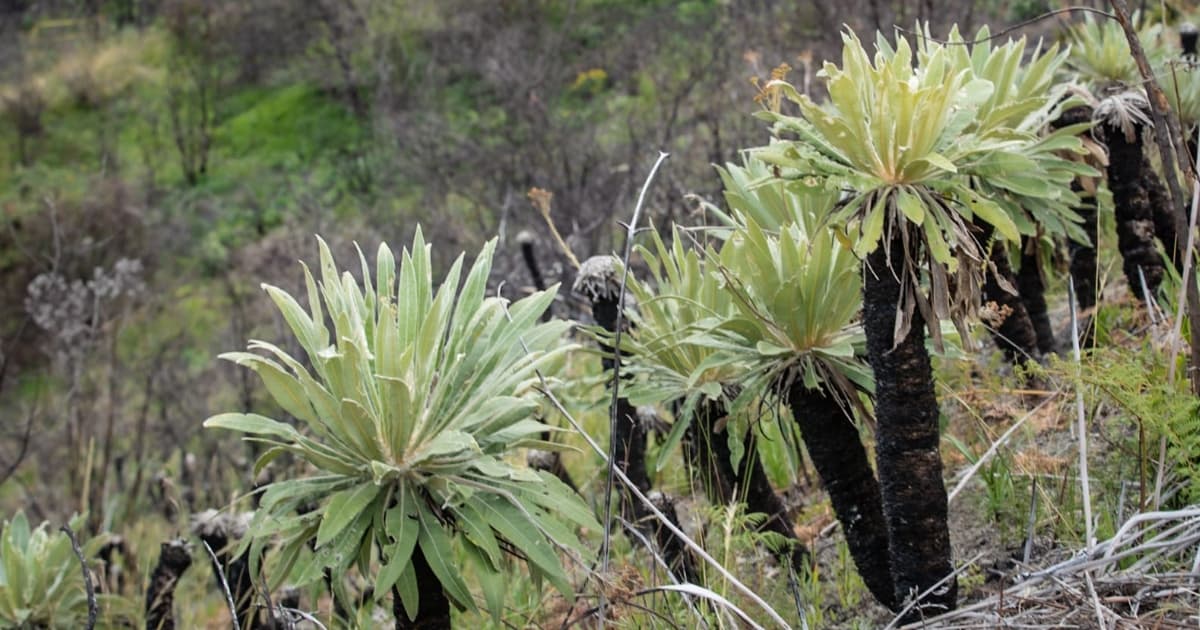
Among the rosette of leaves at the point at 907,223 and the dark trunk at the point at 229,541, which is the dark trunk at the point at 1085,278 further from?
the dark trunk at the point at 229,541

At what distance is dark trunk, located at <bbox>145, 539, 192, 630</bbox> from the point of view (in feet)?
10.4

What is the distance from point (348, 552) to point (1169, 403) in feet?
5.53

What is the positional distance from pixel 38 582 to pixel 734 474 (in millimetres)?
2352

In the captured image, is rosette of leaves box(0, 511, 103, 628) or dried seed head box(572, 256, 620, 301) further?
rosette of leaves box(0, 511, 103, 628)

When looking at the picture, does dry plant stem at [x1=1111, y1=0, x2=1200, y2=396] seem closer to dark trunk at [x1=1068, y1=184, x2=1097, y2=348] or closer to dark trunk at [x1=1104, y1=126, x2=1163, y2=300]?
dark trunk at [x1=1104, y1=126, x2=1163, y2=300]

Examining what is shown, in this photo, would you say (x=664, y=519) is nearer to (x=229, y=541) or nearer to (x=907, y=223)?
(x=907, y=223)

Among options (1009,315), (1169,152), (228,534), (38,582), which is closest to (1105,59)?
(1009,315)

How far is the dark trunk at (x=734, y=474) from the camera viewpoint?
2.63 m

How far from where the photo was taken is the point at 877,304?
198 centimetres

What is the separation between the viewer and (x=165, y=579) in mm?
3229

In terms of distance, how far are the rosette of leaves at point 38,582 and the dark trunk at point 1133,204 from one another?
137 inches

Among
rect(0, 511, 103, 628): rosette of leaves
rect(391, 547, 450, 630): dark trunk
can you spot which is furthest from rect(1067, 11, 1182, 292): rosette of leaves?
rect(0, 511, 103, 628): rosette of leaves

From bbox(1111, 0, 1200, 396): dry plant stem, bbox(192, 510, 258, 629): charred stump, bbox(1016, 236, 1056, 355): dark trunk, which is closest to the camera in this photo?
bbox(1111, 0, 1200, 396): dry plant stem

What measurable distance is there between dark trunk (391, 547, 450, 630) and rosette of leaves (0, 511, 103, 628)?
1870mm
